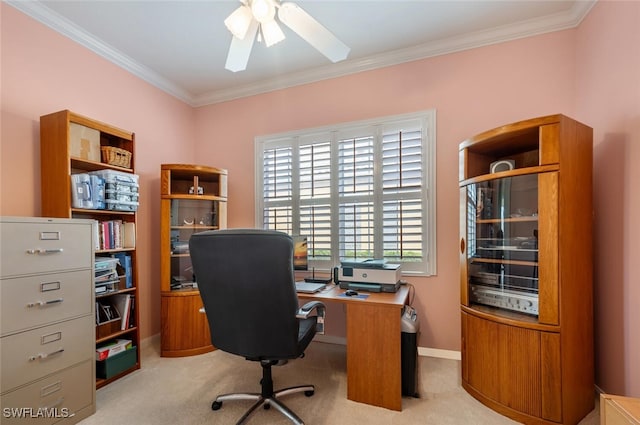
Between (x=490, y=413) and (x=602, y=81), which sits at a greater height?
(x=602, y=81)

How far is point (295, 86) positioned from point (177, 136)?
1565 mm

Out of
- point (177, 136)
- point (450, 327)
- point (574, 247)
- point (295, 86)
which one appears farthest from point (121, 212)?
point (574, 247)

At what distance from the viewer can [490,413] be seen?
70.8 inches

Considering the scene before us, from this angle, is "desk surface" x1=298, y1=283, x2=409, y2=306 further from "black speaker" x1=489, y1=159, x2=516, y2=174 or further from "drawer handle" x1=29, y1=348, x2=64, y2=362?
"drawer handle" x1=29, y1=348, x2=64, y2=362

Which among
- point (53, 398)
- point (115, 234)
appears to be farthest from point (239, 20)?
point (53, 398)

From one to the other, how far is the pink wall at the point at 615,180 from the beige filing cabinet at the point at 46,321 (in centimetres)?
341

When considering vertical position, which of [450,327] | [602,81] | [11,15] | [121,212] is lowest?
[450,327]

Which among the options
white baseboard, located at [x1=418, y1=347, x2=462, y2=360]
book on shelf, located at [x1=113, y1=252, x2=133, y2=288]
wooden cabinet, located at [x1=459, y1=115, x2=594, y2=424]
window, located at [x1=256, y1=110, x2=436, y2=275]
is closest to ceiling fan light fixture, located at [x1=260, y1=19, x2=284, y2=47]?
window, located at [x1=256, y1=110, x2=436, y2=275]

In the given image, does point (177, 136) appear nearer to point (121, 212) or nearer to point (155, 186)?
point (155, 186)

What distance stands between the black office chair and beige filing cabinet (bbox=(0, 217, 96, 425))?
91 centimetres

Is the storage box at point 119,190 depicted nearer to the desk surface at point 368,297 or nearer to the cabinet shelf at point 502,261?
the desk surface at point 368,297

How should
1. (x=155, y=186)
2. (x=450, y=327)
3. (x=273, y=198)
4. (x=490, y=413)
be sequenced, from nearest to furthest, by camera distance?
(x=490, y=413)
(x=450, y=327)
(x=155, y=186)
(x=273, y=198)

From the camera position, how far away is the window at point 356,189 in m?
2.62

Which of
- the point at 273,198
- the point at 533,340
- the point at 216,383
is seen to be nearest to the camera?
the point at 533,340
